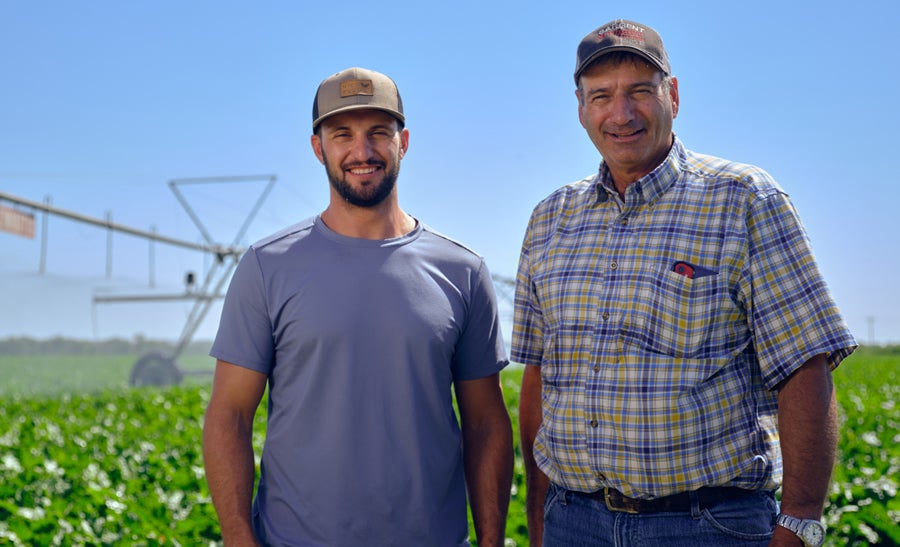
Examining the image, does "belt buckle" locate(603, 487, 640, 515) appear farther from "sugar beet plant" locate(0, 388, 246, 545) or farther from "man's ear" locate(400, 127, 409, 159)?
"sugar beet plant" locate(0, 388, 246, 545)

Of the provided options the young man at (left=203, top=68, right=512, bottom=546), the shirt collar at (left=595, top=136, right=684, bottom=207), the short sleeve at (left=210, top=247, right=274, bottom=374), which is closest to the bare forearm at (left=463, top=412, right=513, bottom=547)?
the young man at (left=203, top=68, right=512, bottom=546)

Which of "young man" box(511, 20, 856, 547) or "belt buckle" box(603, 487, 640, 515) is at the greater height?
"young man" box(511, 20, 856, 547)

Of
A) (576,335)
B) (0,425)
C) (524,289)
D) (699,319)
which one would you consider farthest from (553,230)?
(0,425)

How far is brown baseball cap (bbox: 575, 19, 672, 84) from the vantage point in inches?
102

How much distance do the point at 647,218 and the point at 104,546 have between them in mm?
3392

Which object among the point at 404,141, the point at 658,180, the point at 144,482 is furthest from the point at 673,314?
the point at 144,482

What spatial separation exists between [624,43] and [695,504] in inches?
51.4

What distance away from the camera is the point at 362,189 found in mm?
2736

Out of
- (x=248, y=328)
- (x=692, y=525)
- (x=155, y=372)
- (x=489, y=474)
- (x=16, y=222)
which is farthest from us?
(x=155, y=372)

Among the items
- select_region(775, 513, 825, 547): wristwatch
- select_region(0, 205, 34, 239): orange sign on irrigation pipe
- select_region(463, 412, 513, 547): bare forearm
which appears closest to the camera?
select_region(775, 513, 825, 547): wristwatch

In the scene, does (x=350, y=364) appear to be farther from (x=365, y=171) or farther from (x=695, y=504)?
(x=695, y=504)

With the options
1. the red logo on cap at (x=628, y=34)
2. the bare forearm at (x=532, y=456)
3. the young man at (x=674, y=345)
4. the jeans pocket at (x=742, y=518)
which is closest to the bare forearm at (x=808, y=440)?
the young man at (x=674, y=345)

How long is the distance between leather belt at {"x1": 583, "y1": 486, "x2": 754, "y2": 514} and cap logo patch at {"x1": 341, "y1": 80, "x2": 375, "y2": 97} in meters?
1.37

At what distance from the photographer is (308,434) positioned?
8.68 ft
